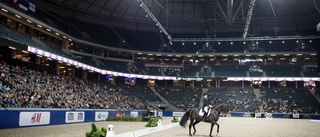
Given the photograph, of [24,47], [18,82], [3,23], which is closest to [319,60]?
[18,82]

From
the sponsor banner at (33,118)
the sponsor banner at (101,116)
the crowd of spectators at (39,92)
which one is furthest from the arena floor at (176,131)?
the sponsor banner at (101,116)

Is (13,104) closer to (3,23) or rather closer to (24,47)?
(24,47)

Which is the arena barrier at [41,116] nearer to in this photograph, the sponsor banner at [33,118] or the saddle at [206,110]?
the sponsor banner at [33,118]

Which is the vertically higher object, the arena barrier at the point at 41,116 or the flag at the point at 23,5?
the flag at the point at 23,5

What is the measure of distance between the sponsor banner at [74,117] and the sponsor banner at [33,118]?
328 cm

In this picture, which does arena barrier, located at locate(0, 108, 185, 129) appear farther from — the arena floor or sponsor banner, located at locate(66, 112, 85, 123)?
the arena floor

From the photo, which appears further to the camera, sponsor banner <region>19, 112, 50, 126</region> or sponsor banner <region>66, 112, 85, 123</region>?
sponsor banner <region>66, 112, 85, 123</region>

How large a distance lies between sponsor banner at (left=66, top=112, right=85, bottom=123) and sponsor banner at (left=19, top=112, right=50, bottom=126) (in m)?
3.28

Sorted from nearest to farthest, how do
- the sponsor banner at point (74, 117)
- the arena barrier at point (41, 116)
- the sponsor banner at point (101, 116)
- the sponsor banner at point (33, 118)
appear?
the arena barrier at point (41, 116), the sponsor banner at point (33, 118), the sponsor banner at point (74, 117), the sponsor banner at point (101, 116)

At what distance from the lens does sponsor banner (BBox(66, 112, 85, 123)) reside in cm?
2764

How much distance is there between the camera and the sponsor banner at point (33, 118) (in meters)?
21.3

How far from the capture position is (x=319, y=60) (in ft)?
60.0

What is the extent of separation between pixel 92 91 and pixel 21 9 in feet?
55.2

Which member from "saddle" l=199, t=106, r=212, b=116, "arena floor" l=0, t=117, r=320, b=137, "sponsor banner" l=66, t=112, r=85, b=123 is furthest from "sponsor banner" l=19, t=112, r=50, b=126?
"saddle" l=199, t=106, r=212, b=116
